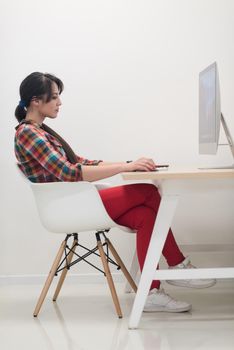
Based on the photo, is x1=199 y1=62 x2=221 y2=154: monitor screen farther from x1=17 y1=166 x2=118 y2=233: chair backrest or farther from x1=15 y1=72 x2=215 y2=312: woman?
x1=17 y1=166 x2=118 y2=233: chair backrest

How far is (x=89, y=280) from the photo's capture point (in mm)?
3838

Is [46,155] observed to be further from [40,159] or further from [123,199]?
[123,199]

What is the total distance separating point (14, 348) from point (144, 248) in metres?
0.75

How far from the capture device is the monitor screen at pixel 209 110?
2791mm

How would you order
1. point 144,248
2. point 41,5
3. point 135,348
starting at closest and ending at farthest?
point 135,348, point 144,248, point 41,5

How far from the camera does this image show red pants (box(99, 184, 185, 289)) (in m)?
2.90

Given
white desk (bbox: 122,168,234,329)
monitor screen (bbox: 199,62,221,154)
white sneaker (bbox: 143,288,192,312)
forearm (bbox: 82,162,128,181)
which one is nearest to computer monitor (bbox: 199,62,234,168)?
monitor screen (bbox: 199,62,221,154)

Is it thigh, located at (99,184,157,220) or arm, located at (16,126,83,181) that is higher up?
arm, located at (16,126,83,181)

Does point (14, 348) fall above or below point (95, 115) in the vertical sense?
below

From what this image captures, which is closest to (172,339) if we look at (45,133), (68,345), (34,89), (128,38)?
(68,345)

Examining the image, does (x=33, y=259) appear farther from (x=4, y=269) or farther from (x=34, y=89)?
(x=34, y=89)

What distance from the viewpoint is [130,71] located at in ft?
12.4

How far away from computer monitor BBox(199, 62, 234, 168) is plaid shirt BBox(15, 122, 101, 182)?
600mm

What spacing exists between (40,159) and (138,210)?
19.5 inches
